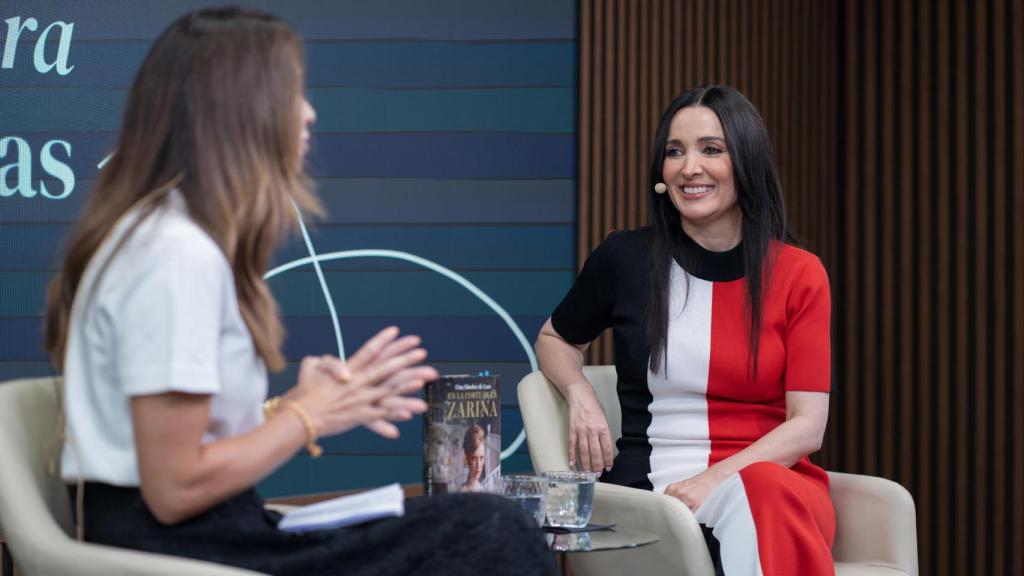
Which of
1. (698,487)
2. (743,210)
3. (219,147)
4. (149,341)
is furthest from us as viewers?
(743,210)

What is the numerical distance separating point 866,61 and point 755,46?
0.41m

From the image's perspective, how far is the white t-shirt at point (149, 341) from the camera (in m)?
1.63

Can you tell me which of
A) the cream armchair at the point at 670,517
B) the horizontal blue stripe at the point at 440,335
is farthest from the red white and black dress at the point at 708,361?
the horizontal blue stripe at the point at 440,335

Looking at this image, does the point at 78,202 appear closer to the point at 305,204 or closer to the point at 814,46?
the point at 305,204

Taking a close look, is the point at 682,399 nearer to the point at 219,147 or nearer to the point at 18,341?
the point at 219,147

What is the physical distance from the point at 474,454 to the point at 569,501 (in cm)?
21

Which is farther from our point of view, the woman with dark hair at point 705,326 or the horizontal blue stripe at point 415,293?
the horizontal blue stripe at point 415,293

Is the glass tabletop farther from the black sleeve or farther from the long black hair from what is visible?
the black sleeve

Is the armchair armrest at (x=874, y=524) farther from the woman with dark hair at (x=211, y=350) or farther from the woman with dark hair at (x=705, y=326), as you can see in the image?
the woman with dark hair at (x=211, y=350)

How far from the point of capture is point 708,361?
9.77ft

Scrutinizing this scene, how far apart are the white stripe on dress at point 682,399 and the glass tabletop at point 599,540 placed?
60 centimetres

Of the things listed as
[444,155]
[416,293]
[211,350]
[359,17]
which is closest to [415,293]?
[416,293]

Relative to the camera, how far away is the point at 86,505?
5.99 ft

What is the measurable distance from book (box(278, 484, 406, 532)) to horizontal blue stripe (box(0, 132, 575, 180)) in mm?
2139
